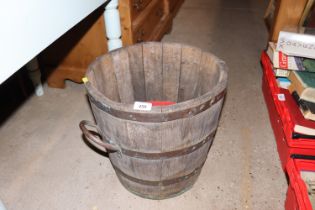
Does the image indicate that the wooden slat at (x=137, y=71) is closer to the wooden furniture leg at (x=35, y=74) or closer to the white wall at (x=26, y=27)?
the white wall at (x=26, y=27)

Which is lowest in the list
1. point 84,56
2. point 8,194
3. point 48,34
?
point 8,194

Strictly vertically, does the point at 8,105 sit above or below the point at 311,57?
below

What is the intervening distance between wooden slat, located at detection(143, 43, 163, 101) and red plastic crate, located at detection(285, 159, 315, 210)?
57cm

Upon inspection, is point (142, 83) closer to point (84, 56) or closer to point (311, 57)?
point (84, 56)

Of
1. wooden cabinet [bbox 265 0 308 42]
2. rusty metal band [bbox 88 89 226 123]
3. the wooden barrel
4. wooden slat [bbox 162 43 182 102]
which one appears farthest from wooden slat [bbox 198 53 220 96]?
wooden cabinet [bbox 265 0 308 42]

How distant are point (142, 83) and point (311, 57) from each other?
2.35 feet

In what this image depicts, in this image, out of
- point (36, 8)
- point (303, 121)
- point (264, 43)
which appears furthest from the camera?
point (264, 43)

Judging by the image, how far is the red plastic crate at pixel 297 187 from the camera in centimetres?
86

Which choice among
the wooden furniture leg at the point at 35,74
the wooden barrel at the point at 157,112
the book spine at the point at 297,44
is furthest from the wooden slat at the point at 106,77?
the book spine at the point at 297,44

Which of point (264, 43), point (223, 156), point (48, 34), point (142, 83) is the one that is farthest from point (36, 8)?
point (264, 43)

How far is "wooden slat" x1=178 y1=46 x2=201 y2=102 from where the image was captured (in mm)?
1066

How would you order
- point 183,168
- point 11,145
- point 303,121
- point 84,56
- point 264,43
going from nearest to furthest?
point 183,168, point 303,121, point 11,145, point 84,56, point 264,43

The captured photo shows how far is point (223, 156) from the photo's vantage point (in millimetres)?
1270

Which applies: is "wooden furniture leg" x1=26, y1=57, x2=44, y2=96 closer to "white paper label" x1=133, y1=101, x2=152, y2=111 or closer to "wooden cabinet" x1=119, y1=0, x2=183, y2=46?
"wooden cabinet" x1=119, y1=0, x2=183, y2=46
